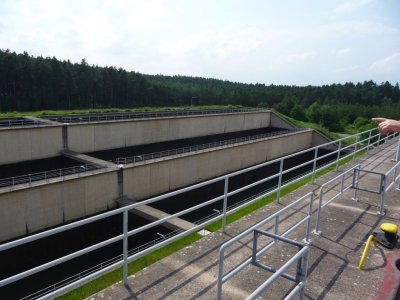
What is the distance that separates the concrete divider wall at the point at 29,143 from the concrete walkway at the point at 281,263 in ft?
62.2

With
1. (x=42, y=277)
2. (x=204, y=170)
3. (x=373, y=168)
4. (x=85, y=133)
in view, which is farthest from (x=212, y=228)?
(x=85, y=133)

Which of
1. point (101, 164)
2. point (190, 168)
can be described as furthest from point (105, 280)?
point (190, 168)

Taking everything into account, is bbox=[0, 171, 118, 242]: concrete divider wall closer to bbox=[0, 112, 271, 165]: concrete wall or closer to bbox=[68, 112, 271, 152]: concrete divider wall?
bbox=[0, 112, 271, 165]: concrete wall

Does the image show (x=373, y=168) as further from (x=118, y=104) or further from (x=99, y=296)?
(x=118, y=104)

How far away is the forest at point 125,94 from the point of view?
51.0 meters

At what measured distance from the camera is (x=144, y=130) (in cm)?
2881

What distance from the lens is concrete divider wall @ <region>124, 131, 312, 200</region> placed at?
19656 mm

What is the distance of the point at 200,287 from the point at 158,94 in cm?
A: 7012

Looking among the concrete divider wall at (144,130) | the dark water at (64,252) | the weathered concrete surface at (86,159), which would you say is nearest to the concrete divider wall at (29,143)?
the weathered concrete surface at (86,159)

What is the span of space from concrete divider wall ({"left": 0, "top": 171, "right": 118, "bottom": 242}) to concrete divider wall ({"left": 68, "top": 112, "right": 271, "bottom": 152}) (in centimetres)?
726

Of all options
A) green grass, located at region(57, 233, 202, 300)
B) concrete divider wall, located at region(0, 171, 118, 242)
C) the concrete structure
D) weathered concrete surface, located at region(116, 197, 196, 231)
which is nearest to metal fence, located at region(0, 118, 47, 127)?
the concrete structure

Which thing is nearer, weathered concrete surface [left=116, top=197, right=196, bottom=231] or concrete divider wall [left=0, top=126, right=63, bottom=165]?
weathered concrete surface [left=116, top=197, right=196, bottom=231]

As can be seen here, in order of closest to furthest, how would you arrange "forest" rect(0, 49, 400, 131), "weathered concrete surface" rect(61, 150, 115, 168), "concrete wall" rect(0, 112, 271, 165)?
1. "weathered concrete surface" rect(61, 150, 115, 168)
2. "concrete wall" rect(0, 112, 271, 165)
3. "forest" rect(0, 49, 400, 131)

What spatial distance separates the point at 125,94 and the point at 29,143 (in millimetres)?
45787
